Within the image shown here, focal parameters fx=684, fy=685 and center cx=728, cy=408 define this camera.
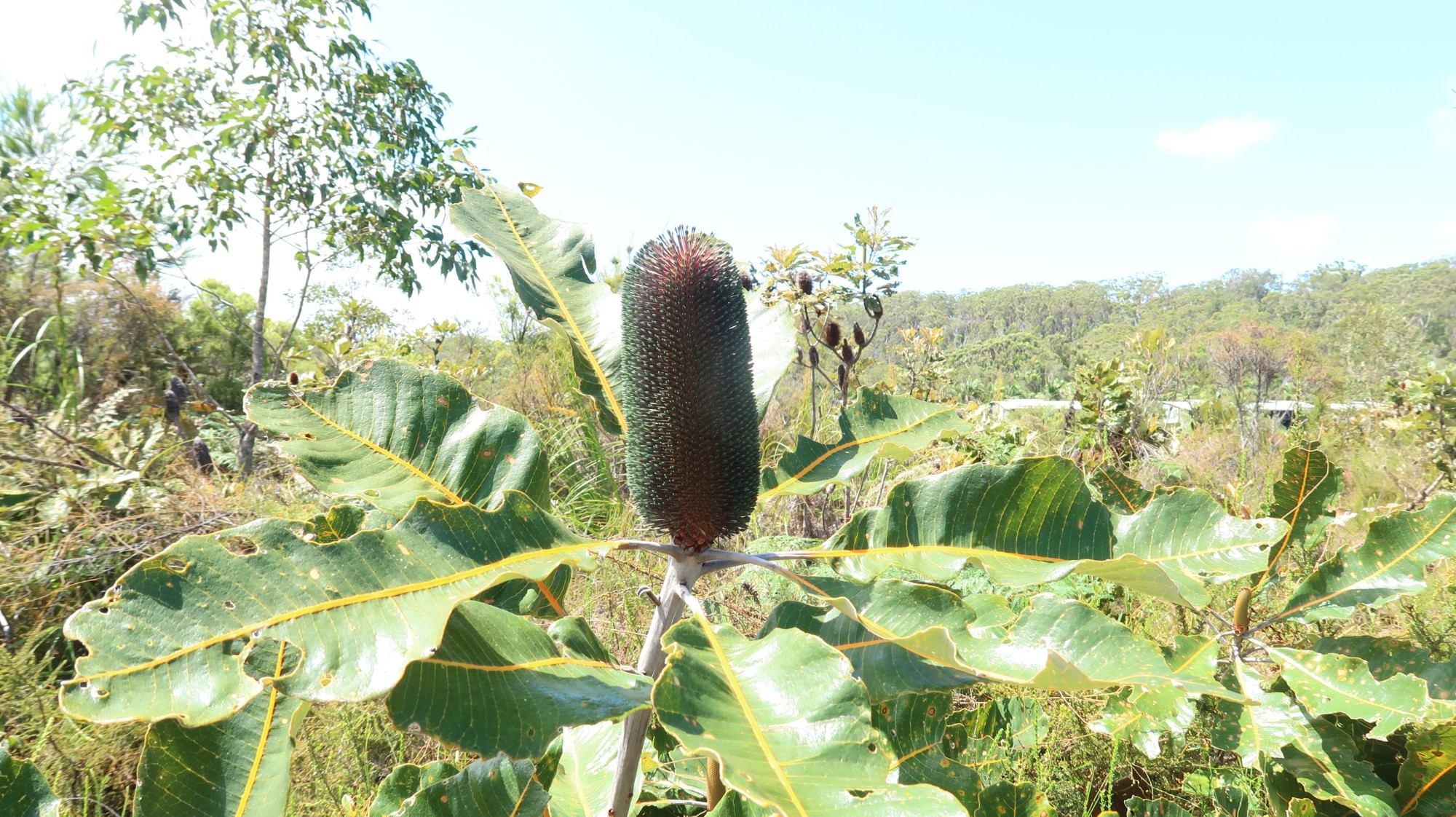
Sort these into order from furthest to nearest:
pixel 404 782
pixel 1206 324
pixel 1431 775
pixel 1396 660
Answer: pixel 1206 324
pixel 1396 660
pixel 1431 775
pixel 404 782

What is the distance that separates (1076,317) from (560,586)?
6559cm

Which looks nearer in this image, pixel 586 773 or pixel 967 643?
pixel 967 643

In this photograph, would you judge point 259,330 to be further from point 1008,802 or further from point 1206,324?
point 1206,324

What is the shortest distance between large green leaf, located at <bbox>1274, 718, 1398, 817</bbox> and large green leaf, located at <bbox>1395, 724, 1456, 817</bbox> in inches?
1.3

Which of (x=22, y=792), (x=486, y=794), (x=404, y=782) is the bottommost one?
(x=404, y=782)

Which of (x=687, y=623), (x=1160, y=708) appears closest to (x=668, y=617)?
(x=687, y=623)

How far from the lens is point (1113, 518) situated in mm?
885

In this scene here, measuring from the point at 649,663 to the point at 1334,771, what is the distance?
1393mm

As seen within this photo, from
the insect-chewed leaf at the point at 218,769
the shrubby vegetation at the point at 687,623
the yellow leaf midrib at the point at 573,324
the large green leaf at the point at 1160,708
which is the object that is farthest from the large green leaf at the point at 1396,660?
the insect-chewed leaf at the point at 218,769

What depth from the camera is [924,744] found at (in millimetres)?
1180

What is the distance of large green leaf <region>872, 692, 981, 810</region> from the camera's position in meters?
1.14

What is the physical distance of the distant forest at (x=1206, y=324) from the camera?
A: 1430 cm

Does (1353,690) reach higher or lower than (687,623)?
lower

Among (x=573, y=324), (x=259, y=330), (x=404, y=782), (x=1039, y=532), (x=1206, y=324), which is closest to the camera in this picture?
(x=1039, y=532)
